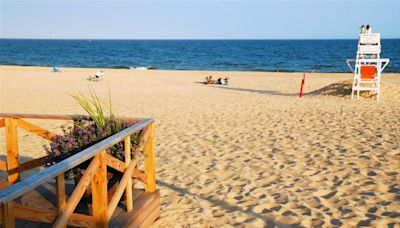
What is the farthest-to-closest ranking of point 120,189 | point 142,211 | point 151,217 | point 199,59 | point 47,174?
point 199,59 < point 151,217 < point 142,211 < point 120,189 < point 47,174

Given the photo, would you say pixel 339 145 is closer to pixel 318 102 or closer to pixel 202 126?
pixel 202 126

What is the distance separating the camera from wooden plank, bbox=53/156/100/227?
2.70 m

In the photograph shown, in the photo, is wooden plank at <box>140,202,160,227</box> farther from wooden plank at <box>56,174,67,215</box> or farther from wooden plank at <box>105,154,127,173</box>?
wooden plank at <box>56,174,67,215</box>

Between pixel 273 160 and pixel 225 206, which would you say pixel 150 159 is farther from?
pixel 273 160

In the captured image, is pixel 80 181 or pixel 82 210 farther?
pixel 82 210

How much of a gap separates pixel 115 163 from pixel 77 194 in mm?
653

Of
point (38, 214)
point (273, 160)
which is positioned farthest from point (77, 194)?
point (273, 160)

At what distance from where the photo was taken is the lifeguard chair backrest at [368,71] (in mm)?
13484

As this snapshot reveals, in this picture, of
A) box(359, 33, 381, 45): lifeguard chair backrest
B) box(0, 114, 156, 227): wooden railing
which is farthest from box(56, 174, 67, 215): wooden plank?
box(359, 33, 381, 45): lifeguard chair backrest

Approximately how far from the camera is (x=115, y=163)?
3447 mm

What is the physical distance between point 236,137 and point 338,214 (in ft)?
12.9

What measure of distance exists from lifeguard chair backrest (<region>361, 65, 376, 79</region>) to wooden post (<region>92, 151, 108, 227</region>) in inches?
484

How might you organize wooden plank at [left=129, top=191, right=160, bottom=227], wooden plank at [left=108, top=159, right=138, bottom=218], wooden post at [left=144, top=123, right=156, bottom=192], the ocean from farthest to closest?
1. the ocean
2. wooden post at [left=144, top=123, right=156, bottom=192]
3. wooden plank at [left=129, top=191, right=160, bottom=227]
4. wooden plank at [left=108, top=159, right=138, bottom=218]

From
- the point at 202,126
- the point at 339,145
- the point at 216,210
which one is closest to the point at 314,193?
the point at 216,210
